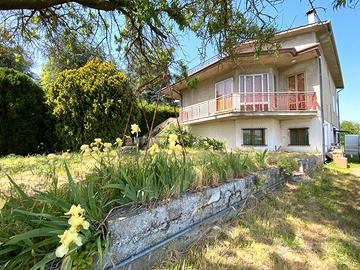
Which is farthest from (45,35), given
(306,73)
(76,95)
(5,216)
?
(306,73)

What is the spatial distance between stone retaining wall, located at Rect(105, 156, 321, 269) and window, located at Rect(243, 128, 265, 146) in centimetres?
1114

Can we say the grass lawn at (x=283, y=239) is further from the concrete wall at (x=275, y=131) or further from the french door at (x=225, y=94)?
the french door at (x=225, y=94)

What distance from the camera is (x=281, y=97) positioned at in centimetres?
1370

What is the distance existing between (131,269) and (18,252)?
912mm

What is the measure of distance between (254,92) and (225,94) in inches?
88.6

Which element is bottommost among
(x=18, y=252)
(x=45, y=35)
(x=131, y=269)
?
(x=131, y=269)

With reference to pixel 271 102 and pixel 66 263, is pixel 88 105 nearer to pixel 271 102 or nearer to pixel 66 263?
pixel 66 263

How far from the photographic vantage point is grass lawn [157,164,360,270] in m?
2.62

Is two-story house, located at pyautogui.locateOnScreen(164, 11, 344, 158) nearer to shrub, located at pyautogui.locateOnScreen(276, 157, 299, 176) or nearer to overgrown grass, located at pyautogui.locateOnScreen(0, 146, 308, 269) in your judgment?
shrub, located at pyautogui.locateOnScreen(276, 157, 299, 176)

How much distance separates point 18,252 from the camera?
74.0 inches

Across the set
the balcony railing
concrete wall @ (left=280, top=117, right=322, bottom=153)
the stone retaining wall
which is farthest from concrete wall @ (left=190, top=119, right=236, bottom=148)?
the stone retaining wall

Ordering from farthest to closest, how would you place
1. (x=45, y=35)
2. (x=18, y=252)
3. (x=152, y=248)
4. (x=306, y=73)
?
(x=306, y=73) < (x=45, y=35) < (x=152, y=248) < (x=18, y=252)

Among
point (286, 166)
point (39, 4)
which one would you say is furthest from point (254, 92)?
point (39, 4)

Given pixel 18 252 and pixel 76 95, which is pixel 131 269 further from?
pixel 76 95
